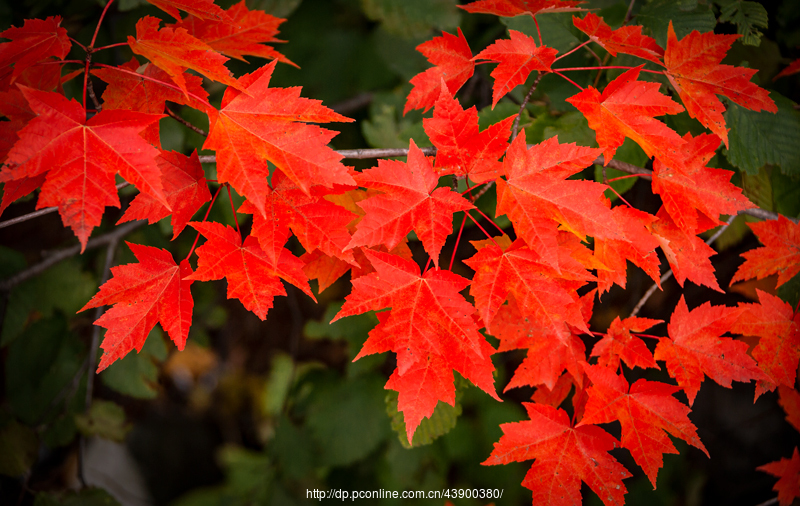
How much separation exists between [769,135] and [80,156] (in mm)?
1799

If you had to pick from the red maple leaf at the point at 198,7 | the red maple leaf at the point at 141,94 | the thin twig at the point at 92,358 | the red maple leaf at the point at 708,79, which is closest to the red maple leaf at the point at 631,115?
the red maple leaf at the point at 708,79

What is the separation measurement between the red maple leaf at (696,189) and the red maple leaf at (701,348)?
9.0 inches

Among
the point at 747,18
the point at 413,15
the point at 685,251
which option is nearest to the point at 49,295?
the point at 413,15

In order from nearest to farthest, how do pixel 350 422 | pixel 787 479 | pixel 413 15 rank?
pixel 787 479 → pixel 413 15 → pixel 350 422

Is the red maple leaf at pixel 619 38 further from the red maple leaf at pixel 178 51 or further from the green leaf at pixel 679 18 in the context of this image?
the red maple leaf at pixel 178 51

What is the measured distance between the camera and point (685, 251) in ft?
3.22

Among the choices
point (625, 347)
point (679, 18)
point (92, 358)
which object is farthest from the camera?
point (92, 358)

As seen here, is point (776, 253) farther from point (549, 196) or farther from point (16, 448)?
point (16, 448)

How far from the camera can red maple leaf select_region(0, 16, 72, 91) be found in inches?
29.5

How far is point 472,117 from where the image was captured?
31.2 inches

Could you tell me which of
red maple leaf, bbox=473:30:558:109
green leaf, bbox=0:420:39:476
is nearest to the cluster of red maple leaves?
red maple leaf, bbox=473:30:558:109

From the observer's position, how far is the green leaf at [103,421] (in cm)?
164

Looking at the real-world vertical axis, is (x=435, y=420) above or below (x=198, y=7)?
below

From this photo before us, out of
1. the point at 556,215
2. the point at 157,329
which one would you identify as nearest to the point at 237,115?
the point at 556,215
